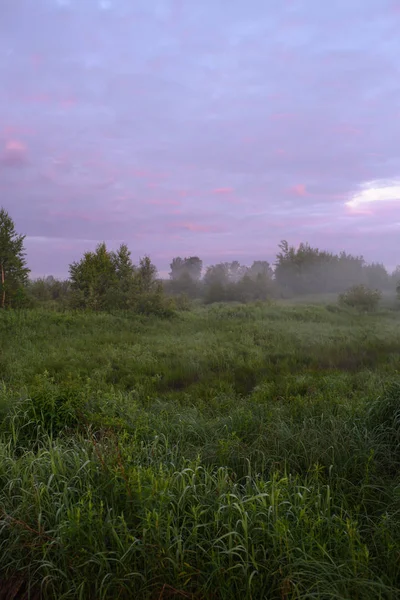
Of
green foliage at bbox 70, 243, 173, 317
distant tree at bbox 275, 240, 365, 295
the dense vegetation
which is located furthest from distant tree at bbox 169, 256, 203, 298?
the dense vegetation

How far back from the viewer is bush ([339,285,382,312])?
28.7 metres

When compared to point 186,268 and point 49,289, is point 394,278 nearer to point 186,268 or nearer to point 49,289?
point 186,268

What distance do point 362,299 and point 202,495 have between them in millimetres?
28776

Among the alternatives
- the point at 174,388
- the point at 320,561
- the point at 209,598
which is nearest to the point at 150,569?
the point at 209,598

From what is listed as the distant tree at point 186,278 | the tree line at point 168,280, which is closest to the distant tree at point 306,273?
the tree line at point 168,280

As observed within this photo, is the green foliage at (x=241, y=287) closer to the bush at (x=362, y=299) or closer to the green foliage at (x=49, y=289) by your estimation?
the bush at (x=362, y=299)

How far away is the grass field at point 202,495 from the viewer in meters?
2.37

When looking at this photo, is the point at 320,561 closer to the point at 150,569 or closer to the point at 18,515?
the point at 150,569

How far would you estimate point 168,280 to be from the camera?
172 ft

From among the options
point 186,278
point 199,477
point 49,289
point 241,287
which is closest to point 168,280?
point 186,278

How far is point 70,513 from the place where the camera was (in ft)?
8.82

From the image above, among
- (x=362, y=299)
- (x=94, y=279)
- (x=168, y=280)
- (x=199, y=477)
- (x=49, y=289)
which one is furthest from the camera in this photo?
(x=168, y=280)

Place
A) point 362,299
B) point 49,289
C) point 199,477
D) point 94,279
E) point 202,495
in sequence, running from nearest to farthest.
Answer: point 202,495, point 199,477, point 94,279, point 362,299, point 49,289

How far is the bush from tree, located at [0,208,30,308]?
22.7 metres
